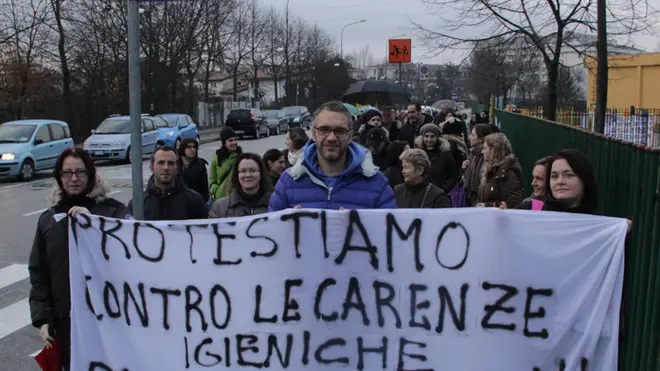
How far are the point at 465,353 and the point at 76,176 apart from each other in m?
2.33

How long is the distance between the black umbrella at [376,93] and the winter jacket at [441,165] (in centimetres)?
1180

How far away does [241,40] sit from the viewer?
6006cm

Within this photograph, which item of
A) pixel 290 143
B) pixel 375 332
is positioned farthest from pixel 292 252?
pixel 290 143

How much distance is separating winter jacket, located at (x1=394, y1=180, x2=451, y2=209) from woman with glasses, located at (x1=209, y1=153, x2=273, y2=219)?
117cm

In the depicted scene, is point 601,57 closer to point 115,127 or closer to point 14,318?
point 14,318

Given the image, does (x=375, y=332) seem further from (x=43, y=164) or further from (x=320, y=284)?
(x=43, y=164)

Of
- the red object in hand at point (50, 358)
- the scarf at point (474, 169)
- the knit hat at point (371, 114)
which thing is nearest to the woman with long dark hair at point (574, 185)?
the red object in hand at point (50, 358)

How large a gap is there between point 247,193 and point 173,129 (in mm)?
22305

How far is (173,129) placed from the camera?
2672cm

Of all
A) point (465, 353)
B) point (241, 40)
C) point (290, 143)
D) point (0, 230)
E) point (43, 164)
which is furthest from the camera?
point (241, 40)

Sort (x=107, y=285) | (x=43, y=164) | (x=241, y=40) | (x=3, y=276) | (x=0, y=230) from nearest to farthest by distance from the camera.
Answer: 1. (x=107, y=285)
2. (x=3, y=276)
3. (x=0, y=230)
4. (x=43, y=164)
5. (x=241, y=40)

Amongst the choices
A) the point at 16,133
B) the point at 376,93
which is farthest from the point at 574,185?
the point at 16,133

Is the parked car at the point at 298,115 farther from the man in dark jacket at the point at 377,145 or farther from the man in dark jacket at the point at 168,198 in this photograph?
the man in dark jacket at the point at 168,198

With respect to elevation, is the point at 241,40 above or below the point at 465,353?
above
